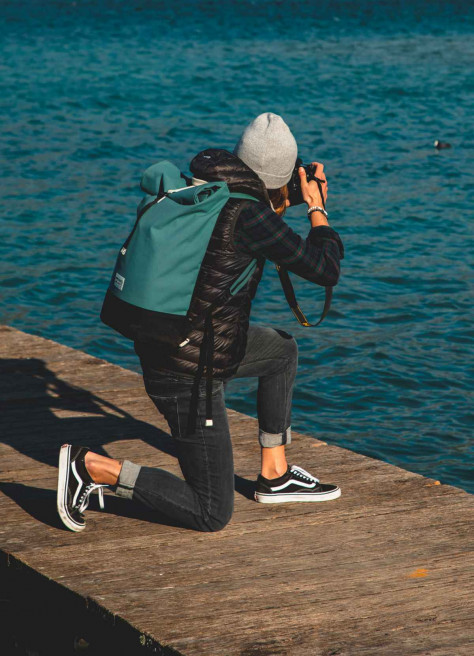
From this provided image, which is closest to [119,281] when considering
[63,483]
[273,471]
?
[63,483]

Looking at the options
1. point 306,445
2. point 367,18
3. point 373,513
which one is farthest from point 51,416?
point 367,18

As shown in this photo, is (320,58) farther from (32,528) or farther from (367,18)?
(32,528)

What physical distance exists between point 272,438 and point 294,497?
14.0 inches

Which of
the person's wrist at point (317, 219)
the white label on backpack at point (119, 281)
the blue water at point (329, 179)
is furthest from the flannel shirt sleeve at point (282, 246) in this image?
the blue water at point (329, 179)

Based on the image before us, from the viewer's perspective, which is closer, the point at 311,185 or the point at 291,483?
the point at 311,185

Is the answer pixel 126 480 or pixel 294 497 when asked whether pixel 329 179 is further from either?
pixel 126 480

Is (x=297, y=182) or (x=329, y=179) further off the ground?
(x=297, y=182)

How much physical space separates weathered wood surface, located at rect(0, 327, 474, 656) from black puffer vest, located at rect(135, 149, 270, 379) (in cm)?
93

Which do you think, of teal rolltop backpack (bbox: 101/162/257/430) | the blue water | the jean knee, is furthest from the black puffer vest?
the blue water

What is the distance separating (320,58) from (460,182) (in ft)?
61.8

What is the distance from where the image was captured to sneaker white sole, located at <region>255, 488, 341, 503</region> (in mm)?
5699

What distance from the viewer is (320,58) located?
3753 centimetres

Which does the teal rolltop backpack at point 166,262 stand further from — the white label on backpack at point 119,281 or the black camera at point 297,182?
the black camera at point 297,182

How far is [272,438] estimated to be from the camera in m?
5.64
